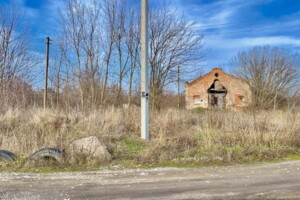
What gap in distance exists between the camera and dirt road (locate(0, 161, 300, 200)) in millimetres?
3799

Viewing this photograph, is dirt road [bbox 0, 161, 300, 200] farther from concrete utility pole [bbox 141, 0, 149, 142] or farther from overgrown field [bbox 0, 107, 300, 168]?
concrete utility pole [bbox 141, 0, 149, 142]

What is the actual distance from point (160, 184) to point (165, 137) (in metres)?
2.73

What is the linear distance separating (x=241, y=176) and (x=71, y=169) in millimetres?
3786

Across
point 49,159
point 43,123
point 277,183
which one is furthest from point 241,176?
point 43,123

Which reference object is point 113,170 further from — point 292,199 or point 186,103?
point 186,103

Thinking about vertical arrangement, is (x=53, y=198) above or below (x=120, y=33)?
below

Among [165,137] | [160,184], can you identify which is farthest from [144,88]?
[160,184]

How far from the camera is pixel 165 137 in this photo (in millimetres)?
7020

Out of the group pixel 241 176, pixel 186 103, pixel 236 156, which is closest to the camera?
pixel 241 176

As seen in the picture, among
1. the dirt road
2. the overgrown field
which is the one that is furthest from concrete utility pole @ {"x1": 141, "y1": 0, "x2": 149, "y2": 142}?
the dirt road

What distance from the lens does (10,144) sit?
6.50 metres

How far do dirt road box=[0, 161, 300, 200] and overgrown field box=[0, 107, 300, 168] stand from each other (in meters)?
0.78

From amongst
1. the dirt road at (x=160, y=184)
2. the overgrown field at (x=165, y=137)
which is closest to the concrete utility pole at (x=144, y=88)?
the overgrown field at (x=165, y=137)

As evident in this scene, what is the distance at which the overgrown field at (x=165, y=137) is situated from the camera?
616 centimetres
